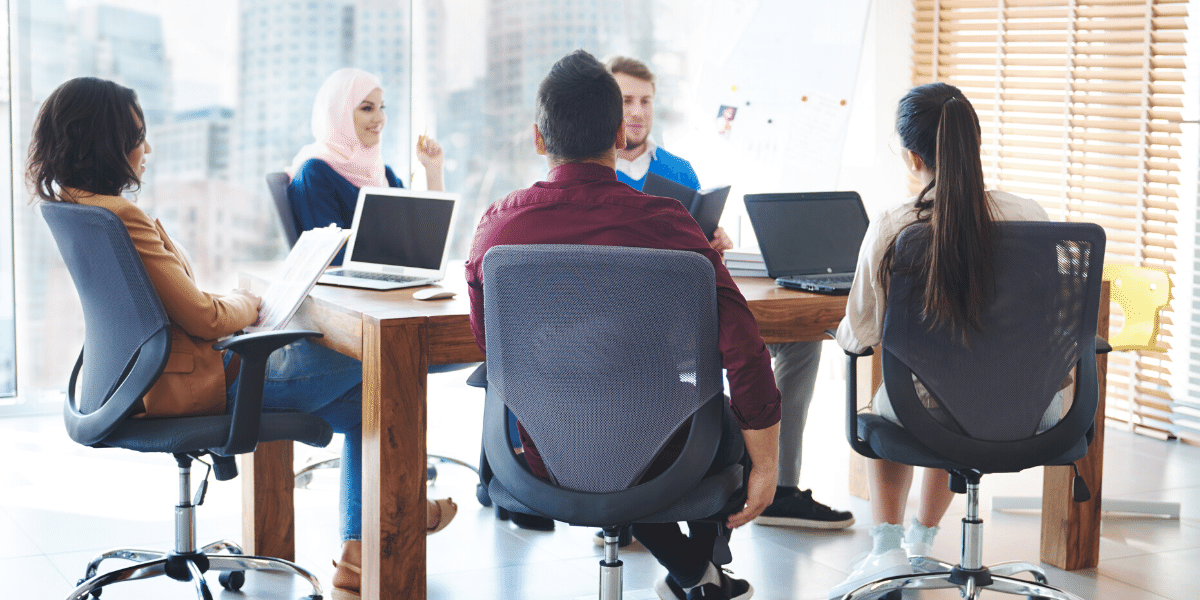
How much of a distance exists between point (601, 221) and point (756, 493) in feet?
1.91

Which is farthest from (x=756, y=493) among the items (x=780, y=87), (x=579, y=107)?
(x=780, y=87)

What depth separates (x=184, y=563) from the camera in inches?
99.3

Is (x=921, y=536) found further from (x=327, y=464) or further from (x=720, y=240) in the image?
(x=327, y=464)

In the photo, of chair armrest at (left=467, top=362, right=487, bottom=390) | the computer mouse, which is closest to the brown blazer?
the computer mouse

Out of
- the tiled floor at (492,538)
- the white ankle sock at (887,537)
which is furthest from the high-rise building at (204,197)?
the white ankle sock at (887,537)

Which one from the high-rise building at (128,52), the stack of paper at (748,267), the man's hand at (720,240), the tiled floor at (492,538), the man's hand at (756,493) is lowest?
the tiled floor at (492,538)

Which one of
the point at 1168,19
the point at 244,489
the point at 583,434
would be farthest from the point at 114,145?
the point at 1168,19

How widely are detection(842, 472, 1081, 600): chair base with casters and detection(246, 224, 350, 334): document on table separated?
1.37 m

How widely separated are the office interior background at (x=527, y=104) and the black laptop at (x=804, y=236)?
1.83 metres

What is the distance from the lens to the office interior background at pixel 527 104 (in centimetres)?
457

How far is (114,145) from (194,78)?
9.30 ft

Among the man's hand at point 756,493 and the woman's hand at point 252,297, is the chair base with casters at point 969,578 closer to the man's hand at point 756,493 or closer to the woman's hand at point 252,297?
the man's hand at point 756,493

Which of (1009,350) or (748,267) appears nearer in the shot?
(1009,350)

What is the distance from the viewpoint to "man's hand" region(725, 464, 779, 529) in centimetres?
202
